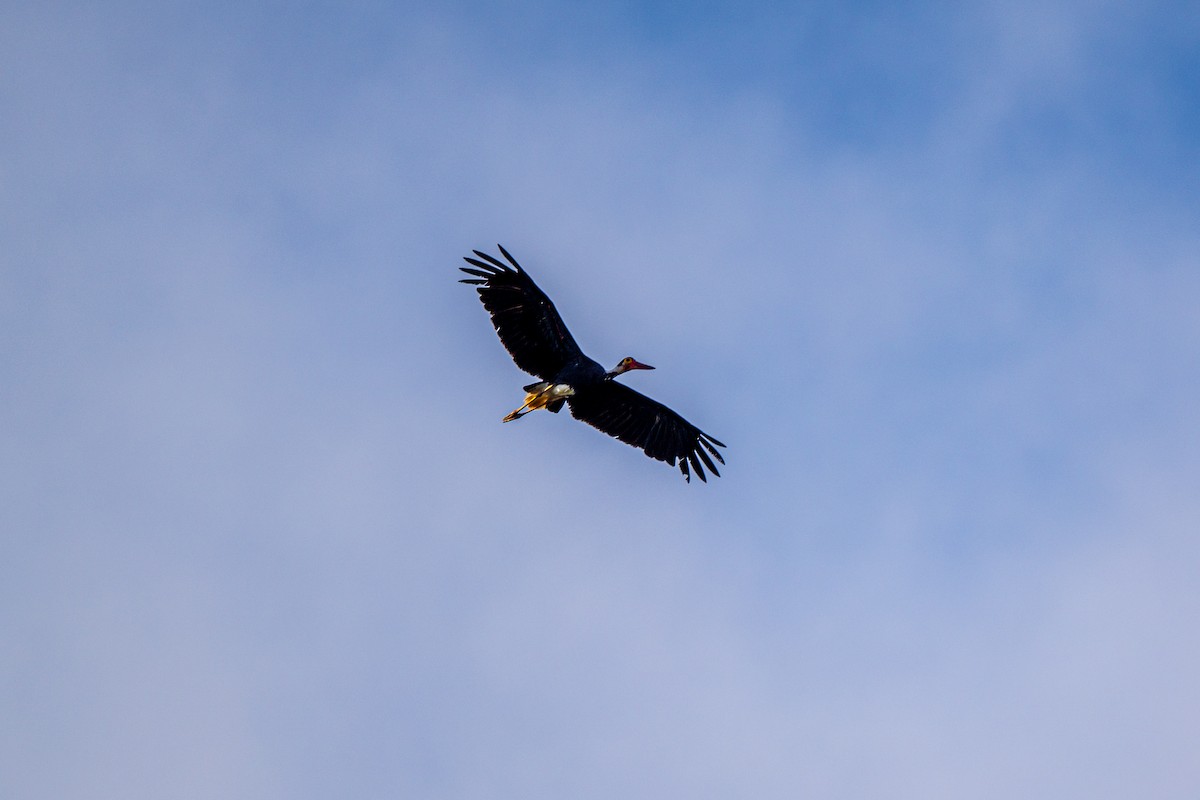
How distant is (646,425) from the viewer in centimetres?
2156

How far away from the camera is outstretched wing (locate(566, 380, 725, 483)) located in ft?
69.1

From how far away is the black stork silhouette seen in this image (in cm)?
1923

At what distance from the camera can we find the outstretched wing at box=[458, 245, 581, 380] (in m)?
19.1

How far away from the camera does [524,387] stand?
784 inches

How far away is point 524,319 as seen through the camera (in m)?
19.5

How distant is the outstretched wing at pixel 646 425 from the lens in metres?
21.0

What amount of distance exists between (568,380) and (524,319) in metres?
1.31

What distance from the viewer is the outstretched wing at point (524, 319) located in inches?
752

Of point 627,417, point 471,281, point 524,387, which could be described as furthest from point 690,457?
point 471,281

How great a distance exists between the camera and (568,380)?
19891mm

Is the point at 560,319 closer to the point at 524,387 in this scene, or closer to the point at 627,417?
the point at 524,387

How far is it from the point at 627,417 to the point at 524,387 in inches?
96.1

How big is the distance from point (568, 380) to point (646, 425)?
2.33m

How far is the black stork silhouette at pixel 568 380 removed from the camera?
19.2 meters
